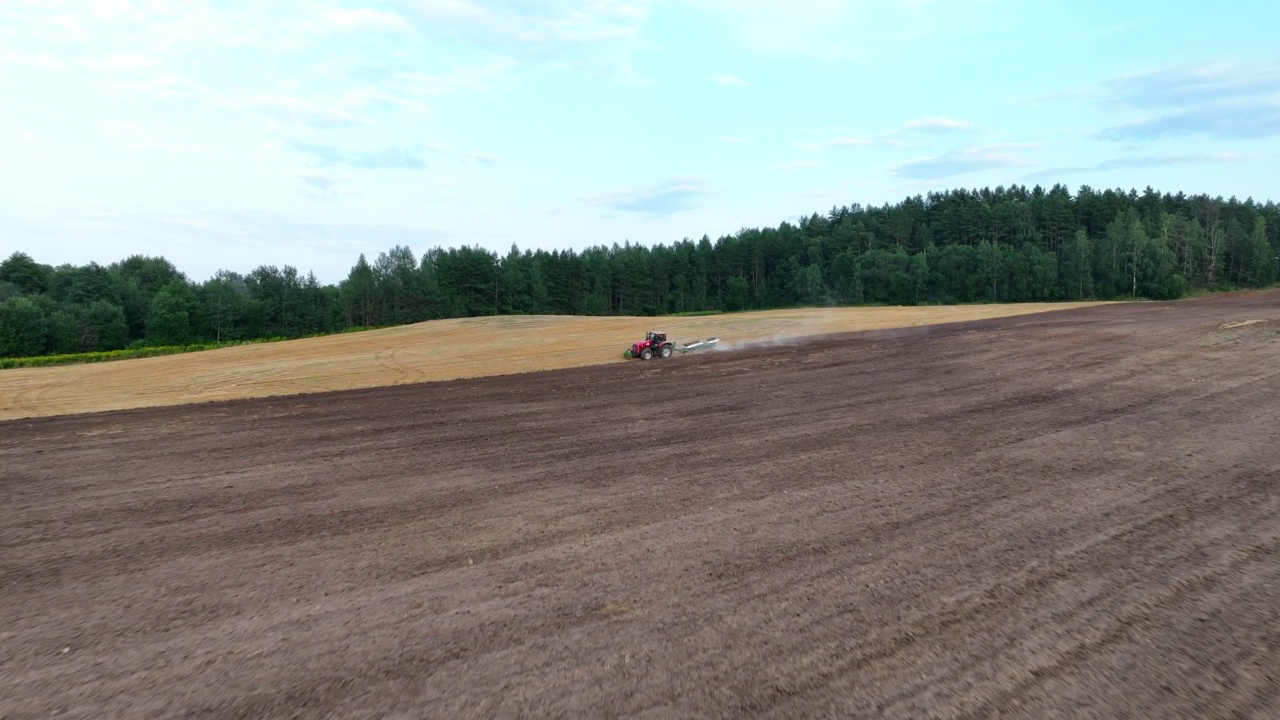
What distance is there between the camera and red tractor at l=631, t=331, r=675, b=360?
27.8 metres

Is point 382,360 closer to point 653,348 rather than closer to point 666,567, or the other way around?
point 653,348

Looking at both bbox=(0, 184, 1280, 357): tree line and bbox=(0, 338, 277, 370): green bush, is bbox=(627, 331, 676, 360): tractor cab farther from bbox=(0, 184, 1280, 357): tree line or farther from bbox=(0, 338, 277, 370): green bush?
bbox=(0, 184, 1280, 357): tree line

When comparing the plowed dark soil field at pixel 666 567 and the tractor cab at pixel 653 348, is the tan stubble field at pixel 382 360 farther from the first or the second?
the plowed dark soil field at pixel 666 567

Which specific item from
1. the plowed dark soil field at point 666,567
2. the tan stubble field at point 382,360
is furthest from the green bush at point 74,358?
the plowed dark soil field at point 666,567

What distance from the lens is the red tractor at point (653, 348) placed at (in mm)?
27812

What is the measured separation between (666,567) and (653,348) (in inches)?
836

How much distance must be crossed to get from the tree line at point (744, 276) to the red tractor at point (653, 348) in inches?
1769

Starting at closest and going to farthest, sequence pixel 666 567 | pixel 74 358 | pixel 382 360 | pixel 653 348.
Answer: pixel 666 567 → pixel 653 348 → pixel 382 360 → pixel 74 358

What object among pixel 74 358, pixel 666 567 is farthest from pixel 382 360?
pixel 666 567

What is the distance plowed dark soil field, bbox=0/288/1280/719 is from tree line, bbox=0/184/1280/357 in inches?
2005

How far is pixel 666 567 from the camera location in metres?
6.86

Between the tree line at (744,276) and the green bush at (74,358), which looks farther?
the tree line at (744,276)

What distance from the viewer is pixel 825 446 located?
11547mm

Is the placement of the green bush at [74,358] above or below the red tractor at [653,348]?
above
